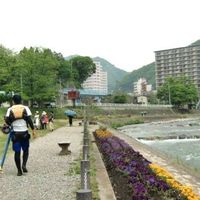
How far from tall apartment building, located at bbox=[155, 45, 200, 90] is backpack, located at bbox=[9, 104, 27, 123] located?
6884 inches

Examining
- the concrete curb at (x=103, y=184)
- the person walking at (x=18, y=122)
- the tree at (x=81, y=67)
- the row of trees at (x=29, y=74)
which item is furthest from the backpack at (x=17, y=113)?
the tree at (x=81, y=67)

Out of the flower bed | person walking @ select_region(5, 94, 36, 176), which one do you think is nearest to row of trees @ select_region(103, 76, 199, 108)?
the flower bed

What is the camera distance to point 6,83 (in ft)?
230

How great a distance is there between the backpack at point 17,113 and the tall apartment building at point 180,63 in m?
175

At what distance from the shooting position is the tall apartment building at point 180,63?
605ft

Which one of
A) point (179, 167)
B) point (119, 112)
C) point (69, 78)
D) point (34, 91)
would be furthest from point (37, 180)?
point (69, 78)

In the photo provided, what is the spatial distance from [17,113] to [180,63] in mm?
184985

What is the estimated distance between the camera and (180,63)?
633 ft

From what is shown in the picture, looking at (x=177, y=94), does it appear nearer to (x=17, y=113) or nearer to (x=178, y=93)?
(x=178, y=93)

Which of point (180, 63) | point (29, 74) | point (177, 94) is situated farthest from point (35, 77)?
point (180, 63)

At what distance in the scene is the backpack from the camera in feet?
39.5

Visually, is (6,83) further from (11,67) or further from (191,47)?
(191,47)

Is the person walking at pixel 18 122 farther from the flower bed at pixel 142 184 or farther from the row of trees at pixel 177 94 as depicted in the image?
the row of trees at pixel 177 94

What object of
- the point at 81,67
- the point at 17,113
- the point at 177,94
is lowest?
the point at 17,113
